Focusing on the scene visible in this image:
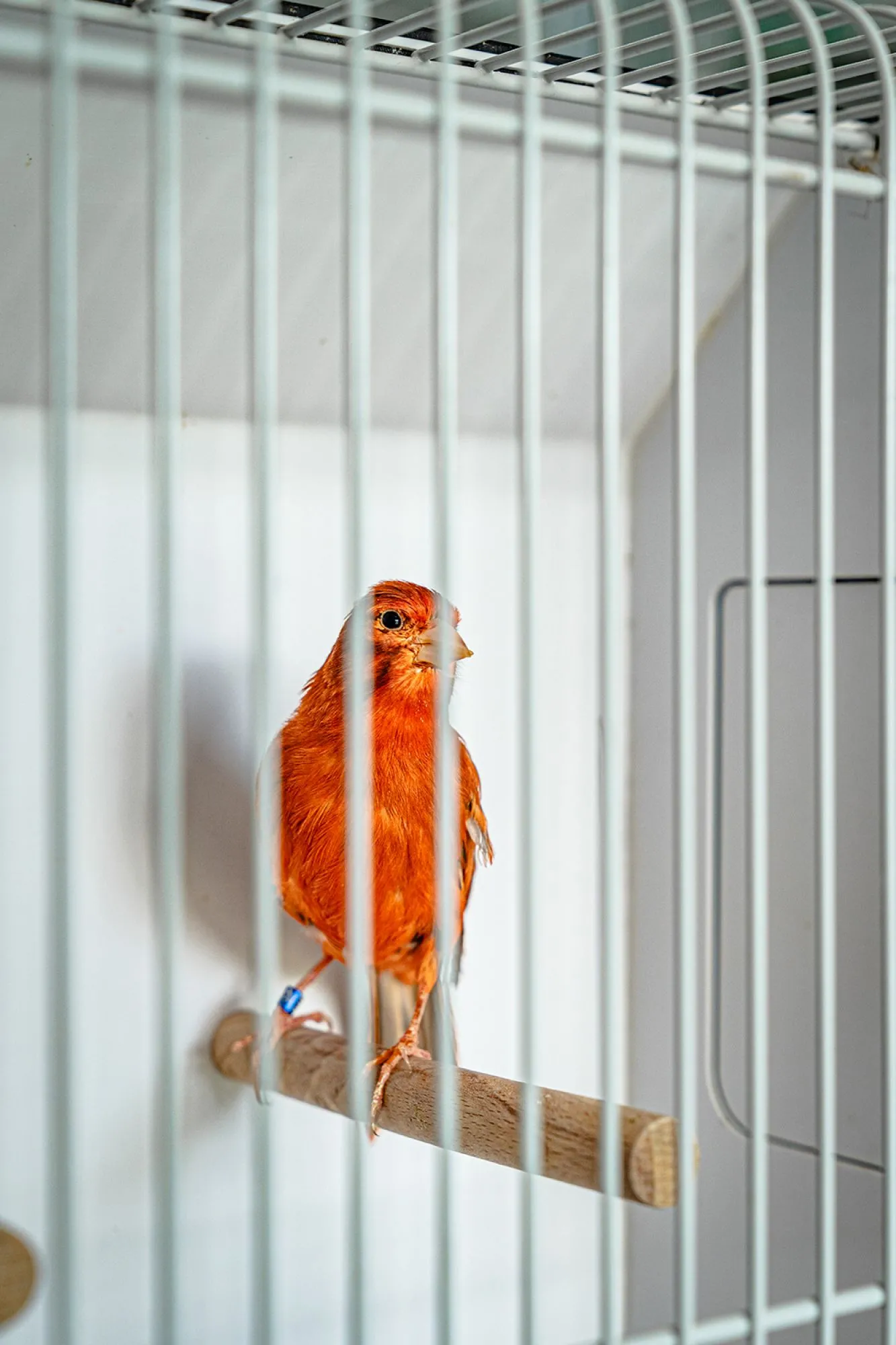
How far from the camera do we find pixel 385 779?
1440 mm

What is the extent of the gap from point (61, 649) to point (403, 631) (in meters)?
0.62

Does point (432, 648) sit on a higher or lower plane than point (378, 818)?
higher

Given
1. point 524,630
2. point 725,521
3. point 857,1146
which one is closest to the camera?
point 524,630

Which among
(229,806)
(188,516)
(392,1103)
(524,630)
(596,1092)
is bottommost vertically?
(596,1092)

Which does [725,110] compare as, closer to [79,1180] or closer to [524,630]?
[524,630]

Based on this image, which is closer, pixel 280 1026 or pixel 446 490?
pixel 446 490

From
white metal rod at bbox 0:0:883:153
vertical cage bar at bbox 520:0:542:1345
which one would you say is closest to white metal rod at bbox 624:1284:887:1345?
vertical cage bar at bbox 520:0:542:1345

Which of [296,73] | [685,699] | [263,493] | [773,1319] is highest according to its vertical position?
[296,73]

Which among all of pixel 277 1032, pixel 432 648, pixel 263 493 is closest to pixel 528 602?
pixel 263 493

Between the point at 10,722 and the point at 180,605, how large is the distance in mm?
222

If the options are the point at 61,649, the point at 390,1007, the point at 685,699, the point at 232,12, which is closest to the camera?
the point at 61,649

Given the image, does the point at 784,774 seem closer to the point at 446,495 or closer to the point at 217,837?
the point at 217,837

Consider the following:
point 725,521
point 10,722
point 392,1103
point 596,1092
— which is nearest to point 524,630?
point 392,1103

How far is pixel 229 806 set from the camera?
169 cm
